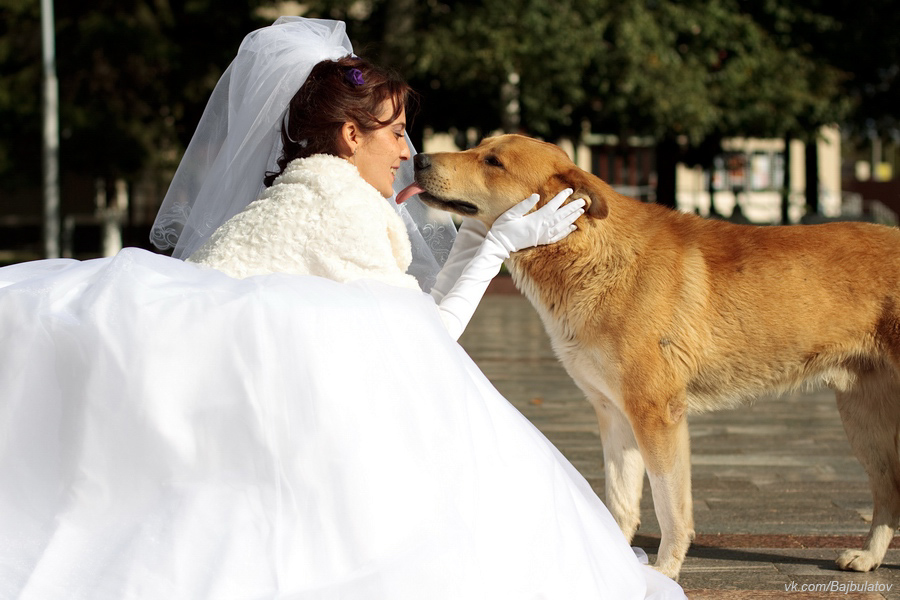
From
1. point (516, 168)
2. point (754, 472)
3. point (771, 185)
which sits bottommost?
point (771, 185)

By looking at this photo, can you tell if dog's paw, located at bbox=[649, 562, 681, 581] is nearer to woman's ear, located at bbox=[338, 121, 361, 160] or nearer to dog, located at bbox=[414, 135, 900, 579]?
dog, located at bbox=[414, 135, 900, 579]

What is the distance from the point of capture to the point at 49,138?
1747 cm

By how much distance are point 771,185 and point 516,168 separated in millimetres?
47661

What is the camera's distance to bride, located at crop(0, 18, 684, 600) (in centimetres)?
304

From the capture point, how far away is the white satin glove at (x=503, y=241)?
3.72 metres

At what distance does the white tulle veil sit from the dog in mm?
430

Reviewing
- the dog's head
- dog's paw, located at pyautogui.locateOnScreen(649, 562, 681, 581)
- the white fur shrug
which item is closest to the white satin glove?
the dog's head

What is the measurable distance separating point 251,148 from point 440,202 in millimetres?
826

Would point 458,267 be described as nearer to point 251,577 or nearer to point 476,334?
point 251,577

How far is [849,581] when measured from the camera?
3.99 metres

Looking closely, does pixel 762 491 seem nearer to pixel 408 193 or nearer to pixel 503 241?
pixel 503 241

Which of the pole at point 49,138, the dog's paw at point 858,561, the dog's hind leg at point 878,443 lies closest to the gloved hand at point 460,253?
the dog's hind leg at point 878,443

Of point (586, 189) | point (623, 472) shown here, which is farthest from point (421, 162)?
point (623, 472)

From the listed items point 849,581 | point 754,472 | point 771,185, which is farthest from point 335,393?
point 771,185
